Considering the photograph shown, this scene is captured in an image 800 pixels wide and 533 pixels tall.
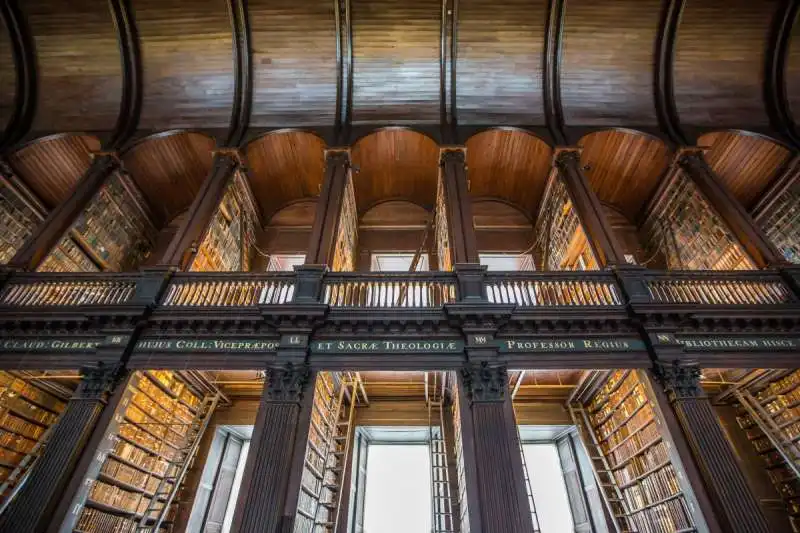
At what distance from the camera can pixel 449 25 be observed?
9.15 meters

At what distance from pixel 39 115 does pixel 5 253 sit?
3308mm

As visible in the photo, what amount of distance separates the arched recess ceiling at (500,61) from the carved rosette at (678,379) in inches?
235

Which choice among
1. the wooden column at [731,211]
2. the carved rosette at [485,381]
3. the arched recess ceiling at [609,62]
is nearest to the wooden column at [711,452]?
the carved rosette at [485,381]

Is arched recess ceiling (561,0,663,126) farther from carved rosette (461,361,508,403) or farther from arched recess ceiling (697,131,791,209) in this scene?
carved rosette (461,361,508,403)

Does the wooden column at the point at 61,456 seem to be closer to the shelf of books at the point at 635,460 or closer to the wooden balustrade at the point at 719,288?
the shelf of books at the point at 635,460

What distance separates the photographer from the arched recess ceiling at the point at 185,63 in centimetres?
911

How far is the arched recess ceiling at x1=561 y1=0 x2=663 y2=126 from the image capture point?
9180 millimetres

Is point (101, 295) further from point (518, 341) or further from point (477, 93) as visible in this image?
point (477, 93)

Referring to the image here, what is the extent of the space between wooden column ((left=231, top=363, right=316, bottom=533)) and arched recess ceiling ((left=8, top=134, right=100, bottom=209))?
23.4 feet

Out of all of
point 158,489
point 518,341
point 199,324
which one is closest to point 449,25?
point 518,341

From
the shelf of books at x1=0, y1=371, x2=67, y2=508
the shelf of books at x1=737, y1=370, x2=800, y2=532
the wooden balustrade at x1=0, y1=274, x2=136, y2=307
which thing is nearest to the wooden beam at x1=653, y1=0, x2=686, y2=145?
the shelf of books at x1=737, y1=370, x2=800, y2=532

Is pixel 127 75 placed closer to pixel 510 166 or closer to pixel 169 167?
pixel 169 167

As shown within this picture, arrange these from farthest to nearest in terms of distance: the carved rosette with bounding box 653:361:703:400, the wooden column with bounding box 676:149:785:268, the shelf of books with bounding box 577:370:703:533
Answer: the wooden column with bounding box 676:149:785:268 → the carved rosette with bounding box 653:361:703:400 → the shelf of books with bounding box 577:370:703:533

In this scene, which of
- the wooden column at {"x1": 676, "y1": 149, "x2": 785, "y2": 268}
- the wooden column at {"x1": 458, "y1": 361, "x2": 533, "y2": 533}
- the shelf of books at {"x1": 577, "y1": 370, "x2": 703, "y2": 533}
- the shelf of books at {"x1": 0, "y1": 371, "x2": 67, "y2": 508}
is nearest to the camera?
the wooden column at {"x1": 458, "y1": 361, "x2": 533, "y2": 533}
